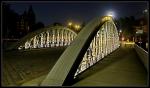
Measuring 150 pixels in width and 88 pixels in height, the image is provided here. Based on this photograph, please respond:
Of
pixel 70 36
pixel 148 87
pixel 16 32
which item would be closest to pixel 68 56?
pixel 148 87

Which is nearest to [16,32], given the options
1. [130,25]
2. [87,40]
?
[130,25]

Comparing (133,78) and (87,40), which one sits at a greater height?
(87,40)

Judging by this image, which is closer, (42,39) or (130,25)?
(42,39)

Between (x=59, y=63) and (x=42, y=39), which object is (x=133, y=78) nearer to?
(x=59, y=63)

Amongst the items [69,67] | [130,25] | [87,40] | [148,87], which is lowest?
[148,87]

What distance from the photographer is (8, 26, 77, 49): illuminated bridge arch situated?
114 ft

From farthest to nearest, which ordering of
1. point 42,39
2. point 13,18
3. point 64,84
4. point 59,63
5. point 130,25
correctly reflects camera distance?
point 130,25, point 13,18, point 42,39, point 59,63, point 64,84

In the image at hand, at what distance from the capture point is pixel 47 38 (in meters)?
41.8

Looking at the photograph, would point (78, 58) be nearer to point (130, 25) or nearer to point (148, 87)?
point (148, 87)

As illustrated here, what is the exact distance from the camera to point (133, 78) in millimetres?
12594

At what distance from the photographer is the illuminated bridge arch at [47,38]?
34.7m

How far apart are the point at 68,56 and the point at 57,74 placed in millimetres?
1110

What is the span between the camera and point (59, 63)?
11320 millimetres

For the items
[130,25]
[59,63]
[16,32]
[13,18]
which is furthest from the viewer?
[130,25]
